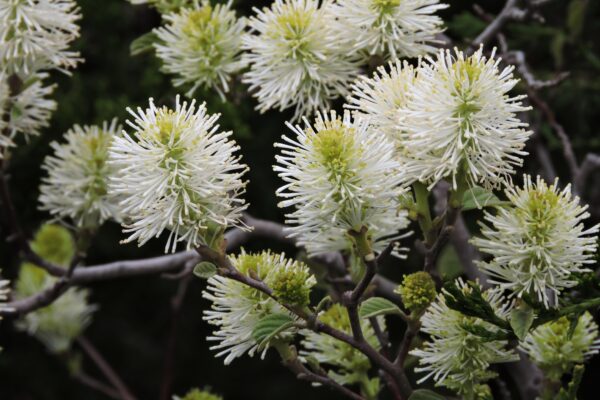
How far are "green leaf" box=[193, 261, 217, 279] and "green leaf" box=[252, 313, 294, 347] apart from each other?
9cm

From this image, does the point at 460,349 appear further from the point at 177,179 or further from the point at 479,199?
the point at 177,179

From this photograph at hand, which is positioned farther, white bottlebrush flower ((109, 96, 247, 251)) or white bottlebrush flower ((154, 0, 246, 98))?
white bottlebrush flower ((154, 0, 246, 98))

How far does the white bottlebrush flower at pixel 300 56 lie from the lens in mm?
1552

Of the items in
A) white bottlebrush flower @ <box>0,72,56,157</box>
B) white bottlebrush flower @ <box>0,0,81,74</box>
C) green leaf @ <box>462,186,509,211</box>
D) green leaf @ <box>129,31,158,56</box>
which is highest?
green leaf @ <box>129,31,158,56</box>

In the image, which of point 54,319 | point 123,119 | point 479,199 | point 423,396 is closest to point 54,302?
point 54,319

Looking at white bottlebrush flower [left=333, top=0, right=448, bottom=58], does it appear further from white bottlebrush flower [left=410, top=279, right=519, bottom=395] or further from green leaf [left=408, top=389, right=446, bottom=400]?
green leaf [left=408, top=389, right=446, bottom=400]

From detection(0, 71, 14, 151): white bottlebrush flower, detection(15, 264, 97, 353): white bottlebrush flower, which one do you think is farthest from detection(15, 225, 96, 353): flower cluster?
detection(0, 71, 14, 151): white bottlebrush flower

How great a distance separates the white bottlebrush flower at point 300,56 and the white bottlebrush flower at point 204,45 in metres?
0.10

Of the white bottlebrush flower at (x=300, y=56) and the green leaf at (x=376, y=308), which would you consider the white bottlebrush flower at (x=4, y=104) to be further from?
the green leaf at (x=376, y=308)

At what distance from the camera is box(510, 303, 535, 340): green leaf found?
3.93ft

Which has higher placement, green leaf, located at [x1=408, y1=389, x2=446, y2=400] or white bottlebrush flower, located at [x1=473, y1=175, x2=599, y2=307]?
white bottlebrush flower, located at [x1=473, y1=175, x2=599, y2=307]

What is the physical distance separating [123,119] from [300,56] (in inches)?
28.8

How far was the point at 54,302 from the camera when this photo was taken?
2209 millimetres

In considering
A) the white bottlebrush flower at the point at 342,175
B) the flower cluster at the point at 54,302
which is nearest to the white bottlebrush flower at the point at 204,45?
the white bottlebrush flower at the point at 342,175
